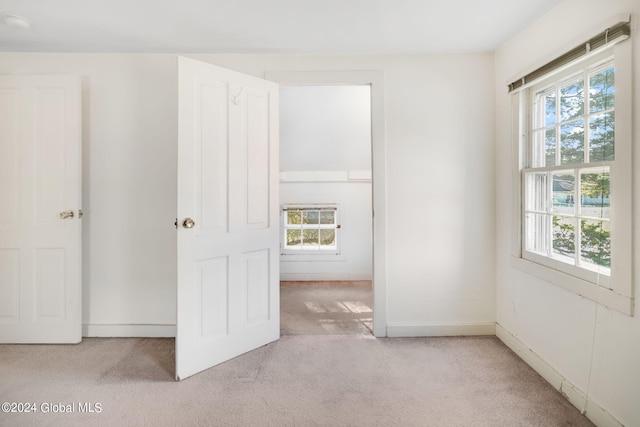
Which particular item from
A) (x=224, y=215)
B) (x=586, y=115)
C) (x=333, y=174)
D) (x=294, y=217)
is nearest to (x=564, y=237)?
(x=586, y=115)

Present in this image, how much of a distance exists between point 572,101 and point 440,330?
6.22ft

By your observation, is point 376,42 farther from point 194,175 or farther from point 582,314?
point 582,314

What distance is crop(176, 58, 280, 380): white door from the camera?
2219 millimetres

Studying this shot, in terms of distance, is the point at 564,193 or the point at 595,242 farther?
Result: the point at 564,193

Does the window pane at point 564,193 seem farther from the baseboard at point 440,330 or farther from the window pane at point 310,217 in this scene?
the window pane at point 310,217

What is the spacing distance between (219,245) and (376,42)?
192 centimetres

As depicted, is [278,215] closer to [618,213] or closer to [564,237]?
[564,237]

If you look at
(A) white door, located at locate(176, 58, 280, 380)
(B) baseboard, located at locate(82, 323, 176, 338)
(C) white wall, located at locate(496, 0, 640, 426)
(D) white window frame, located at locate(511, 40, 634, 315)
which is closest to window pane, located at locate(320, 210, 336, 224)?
(A) white door, located at locate(176, 58, 280, 380)

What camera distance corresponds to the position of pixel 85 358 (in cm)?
244

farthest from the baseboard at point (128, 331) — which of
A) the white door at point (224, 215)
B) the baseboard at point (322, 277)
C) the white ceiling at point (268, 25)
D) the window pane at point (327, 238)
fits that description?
the window pane at point (327, 238)

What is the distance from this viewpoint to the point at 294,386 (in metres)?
2.09

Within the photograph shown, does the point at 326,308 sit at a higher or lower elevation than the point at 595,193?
lower

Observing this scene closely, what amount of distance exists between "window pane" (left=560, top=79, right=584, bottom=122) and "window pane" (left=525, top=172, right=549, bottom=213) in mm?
404

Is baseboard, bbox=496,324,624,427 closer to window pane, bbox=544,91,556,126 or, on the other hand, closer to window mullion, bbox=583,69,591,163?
window mullion, bbox=583,69,591,163
